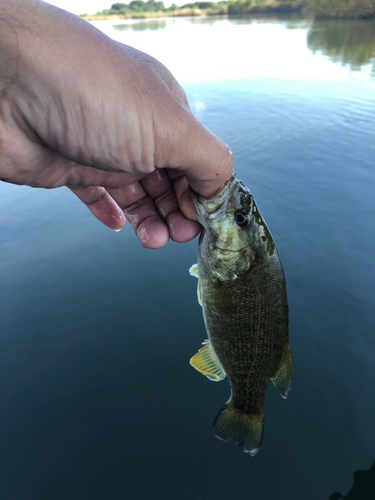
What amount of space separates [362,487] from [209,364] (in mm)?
2211

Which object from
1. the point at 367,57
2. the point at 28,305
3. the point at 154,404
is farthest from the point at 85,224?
the point at 367,57

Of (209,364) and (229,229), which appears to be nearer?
(229,229)

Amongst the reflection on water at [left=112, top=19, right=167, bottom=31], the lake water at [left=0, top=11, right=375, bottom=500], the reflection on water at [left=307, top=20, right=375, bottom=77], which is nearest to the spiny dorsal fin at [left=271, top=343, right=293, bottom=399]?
the lake water at [left=0, top=11, right=375, bottom=500]

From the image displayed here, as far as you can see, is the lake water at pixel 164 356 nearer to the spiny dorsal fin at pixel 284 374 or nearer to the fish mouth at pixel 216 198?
the spiny dorsal fin at pixel 284 374

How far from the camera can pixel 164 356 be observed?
14.1ft

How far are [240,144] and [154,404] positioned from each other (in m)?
8.36

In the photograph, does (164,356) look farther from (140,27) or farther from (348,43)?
(140,27)

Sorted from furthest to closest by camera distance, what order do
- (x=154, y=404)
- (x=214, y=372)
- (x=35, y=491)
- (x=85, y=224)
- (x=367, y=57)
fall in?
(x=367, y=57) < (x=85, y=224) < (x=154, y=404) < (x=35, y=491) < (x=214, y=372)

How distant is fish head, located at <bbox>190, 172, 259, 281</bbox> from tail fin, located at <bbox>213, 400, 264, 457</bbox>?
107 centimetres

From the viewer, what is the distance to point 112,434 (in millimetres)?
3527

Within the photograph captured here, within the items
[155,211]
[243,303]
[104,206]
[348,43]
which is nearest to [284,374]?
[243,303]

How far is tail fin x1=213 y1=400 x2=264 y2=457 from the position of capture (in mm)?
2307

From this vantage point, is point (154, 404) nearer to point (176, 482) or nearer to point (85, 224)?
point (176, 482)

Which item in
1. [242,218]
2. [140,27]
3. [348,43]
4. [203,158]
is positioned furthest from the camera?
[140,27]
